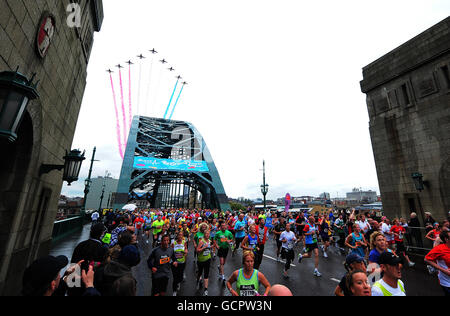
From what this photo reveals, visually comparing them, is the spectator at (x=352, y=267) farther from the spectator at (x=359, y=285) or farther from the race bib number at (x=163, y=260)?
the race bib number at (x=163, y=260)

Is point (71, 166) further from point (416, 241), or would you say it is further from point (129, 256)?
point (416, 241)

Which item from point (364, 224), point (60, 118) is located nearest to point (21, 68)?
point (60, 118)

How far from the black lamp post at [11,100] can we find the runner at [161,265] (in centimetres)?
380

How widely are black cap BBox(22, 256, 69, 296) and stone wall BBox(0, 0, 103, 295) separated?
11.8ft

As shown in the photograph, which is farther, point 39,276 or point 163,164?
point 163,164

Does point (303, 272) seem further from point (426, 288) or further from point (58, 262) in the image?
point (58, 262)

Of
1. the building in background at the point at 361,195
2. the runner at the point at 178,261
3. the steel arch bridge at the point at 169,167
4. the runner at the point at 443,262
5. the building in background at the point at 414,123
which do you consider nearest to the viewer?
the runner at the point at 443,262

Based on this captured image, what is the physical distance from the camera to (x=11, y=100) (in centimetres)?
300

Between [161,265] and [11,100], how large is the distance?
439 centimetres

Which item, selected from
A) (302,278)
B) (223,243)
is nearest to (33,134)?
(223,243)

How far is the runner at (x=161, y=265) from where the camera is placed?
4.78 m

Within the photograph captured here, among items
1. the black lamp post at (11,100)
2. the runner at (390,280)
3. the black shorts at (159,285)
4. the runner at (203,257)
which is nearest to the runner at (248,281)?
the runner at (390,280)

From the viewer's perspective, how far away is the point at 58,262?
7.66ft
